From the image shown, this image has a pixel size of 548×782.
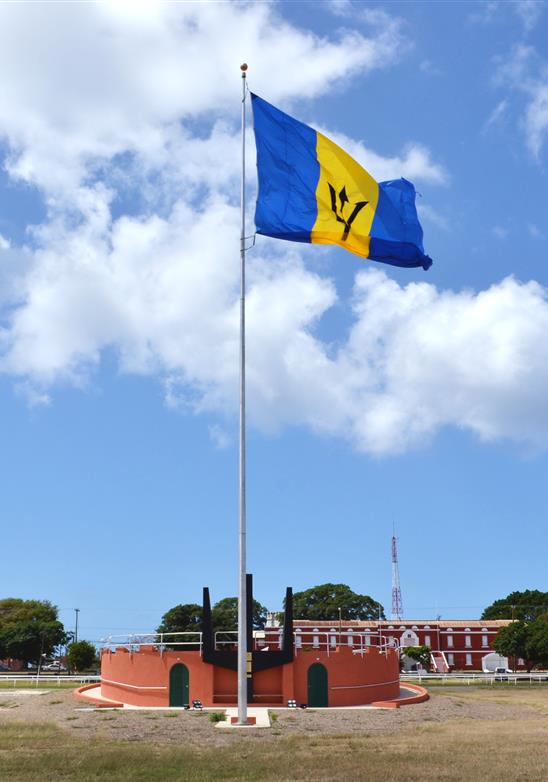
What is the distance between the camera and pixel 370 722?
31609 millimetres

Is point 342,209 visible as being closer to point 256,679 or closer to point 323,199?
point 323,199

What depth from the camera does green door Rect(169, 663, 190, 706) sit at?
38.9m

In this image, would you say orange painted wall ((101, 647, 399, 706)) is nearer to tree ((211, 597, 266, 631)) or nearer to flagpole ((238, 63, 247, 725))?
flagpole ((238, 63, 247, 725))

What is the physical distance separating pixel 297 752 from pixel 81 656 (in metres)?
60.2

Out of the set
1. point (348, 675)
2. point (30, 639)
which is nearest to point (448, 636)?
point (30, 639)

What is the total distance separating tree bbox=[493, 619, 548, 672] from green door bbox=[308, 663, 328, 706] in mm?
56801

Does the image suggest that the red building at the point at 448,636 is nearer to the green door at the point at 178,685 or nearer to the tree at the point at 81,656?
the tree at the point at 81,656

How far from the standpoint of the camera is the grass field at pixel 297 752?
60.7 ft

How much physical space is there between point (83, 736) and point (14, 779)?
8.87 m

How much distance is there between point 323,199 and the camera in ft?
91.6

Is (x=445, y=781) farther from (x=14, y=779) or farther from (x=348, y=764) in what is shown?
(x=14, y=779)

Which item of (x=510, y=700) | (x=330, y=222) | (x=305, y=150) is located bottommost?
(x=510, y=700)

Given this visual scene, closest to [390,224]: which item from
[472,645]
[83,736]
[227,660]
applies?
[83,736]

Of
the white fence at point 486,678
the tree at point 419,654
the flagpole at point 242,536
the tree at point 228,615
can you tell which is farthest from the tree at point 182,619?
the flagpole at point 242,536
